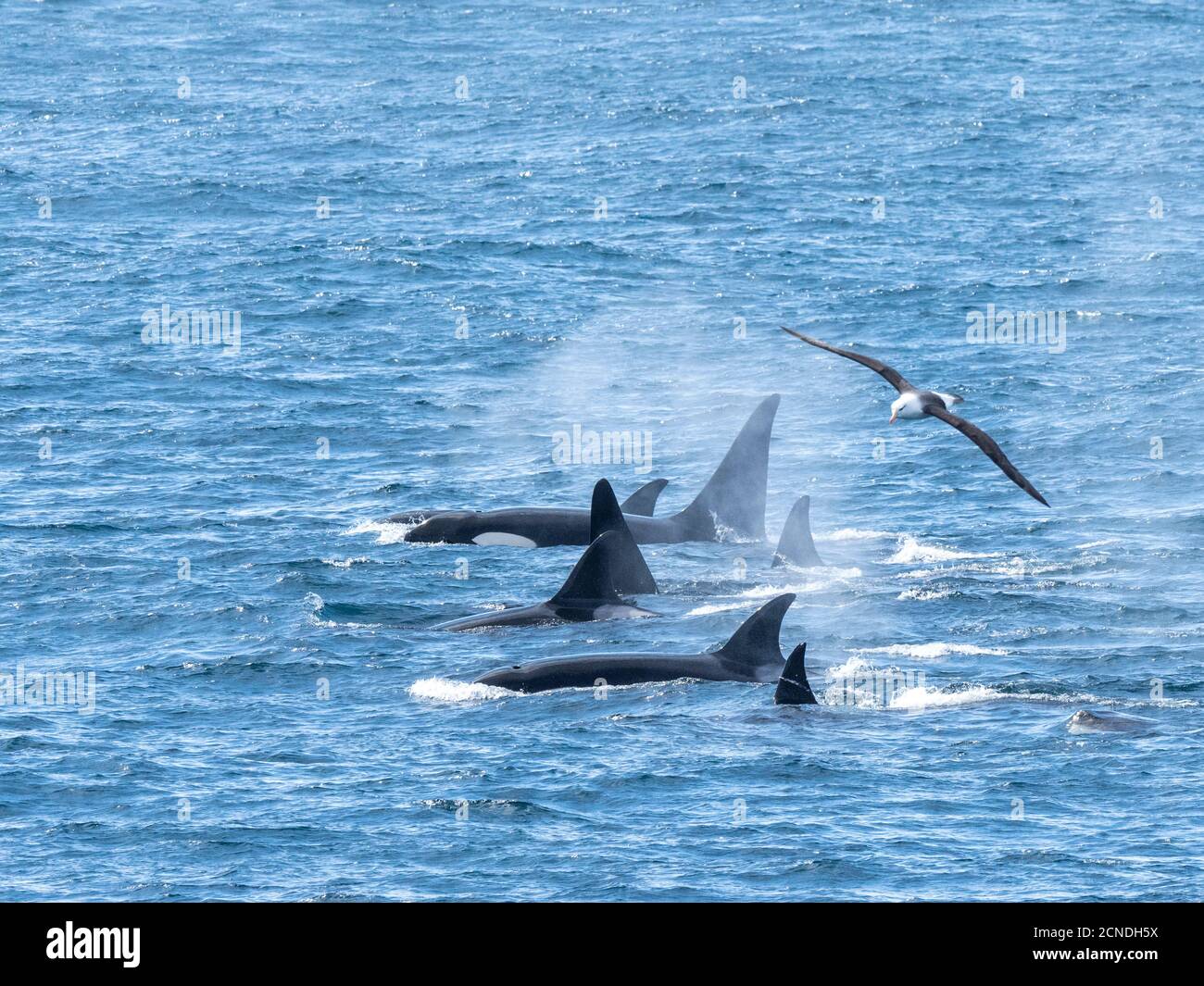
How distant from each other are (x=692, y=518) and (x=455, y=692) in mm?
12826

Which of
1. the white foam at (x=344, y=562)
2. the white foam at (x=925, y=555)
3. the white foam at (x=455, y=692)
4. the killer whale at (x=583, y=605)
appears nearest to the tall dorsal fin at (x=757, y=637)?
the white foam at (x=455, y=692)

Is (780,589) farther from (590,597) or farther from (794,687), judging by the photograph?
(794,687)

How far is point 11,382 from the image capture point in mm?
56125

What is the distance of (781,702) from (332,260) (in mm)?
44777

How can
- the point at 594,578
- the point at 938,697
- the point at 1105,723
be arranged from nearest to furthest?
the point at 1105,723
the point at 938,697
the point at 594,578

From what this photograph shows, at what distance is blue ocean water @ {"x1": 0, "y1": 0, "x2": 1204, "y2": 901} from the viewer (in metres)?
27.0

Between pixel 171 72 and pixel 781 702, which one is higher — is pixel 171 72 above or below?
above

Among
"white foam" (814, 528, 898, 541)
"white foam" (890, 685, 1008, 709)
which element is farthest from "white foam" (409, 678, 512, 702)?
"white foam" (814, 528, 898, 541)

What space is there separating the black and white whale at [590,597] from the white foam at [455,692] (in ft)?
11.8

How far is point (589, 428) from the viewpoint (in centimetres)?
5416

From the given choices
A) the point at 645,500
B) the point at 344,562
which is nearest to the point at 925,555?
the point at 645,500

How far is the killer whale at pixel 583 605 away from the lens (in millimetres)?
36500
